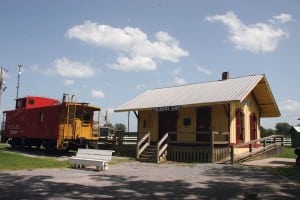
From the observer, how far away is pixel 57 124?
24125mm

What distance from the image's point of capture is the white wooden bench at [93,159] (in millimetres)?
16047

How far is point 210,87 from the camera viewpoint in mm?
24781

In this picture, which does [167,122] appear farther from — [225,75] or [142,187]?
[142,187]

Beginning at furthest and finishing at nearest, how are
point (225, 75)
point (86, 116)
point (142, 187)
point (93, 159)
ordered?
point (225, 75) < point (86, 116) < point (93, 159) < point (142, 187)

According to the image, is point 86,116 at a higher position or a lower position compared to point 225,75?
lower

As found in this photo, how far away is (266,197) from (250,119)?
14717 mm

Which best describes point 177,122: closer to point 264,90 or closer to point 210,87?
point 210,87

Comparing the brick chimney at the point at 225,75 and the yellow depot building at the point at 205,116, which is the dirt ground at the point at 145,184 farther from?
the brick chimney at the point at 225,75

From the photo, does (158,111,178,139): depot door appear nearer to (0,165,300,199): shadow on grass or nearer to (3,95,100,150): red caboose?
(3,95,100,150): red caboose

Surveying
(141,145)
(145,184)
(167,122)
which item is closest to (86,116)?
(141,145)

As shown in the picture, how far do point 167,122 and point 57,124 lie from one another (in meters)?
6.71

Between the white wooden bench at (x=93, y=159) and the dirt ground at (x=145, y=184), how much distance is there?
0.77 meters

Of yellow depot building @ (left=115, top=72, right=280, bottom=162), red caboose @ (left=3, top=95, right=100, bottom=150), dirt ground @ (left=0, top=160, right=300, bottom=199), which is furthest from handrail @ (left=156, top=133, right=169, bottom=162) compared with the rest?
red caboose @ (left=3, top=95, right=100, bottom=150)

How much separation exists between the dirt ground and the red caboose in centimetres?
881
